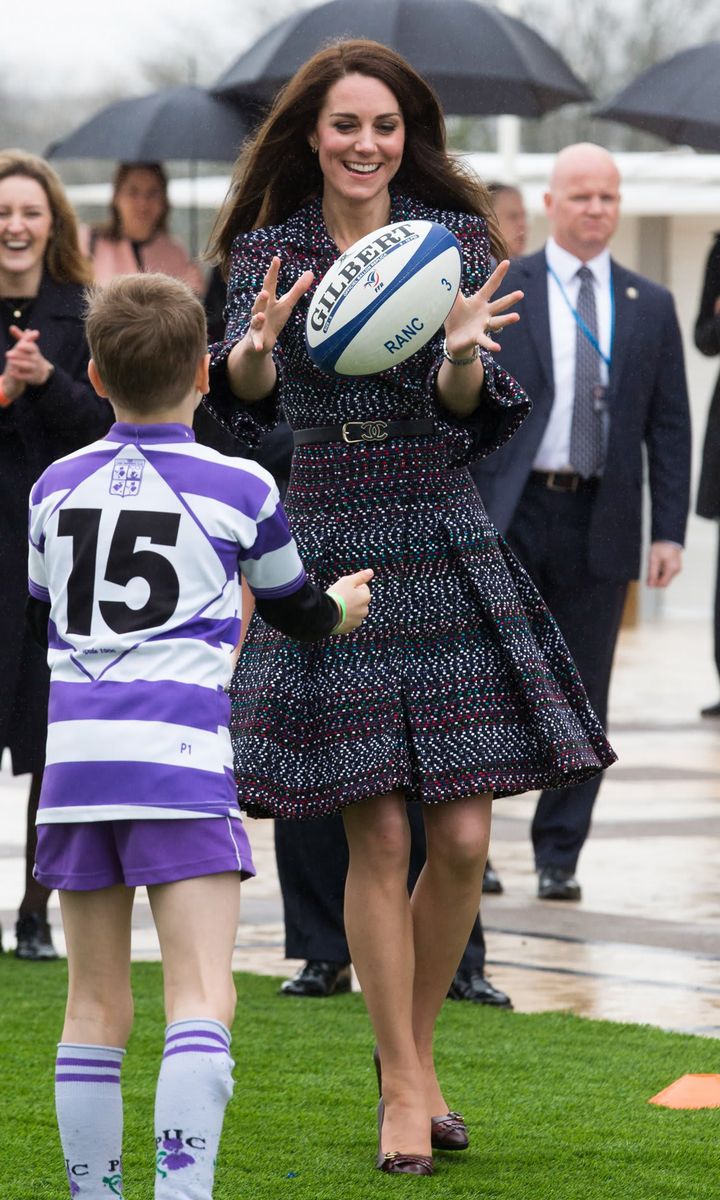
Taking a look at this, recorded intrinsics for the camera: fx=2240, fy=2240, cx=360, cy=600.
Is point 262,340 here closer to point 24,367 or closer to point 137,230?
point 24,367

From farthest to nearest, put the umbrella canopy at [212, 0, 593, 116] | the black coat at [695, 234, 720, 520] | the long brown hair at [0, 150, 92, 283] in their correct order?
the umbrella canopy at [212, 0, 593, 116]
the black coat at [695, 234, 720, 520]
the long brown hair at [0, 150, 92, 283]

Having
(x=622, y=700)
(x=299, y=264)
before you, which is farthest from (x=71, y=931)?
(x=622, y=700)

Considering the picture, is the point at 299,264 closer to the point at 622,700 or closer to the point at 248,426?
the point at 248,426

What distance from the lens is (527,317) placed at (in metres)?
7.15

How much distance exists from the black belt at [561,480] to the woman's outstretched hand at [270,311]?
299cm

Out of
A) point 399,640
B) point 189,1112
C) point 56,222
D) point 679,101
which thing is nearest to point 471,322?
point 399,640

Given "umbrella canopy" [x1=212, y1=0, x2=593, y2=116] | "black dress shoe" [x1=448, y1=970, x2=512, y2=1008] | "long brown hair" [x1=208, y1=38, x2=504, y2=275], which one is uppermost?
"umbrella canopy" [x1=212, y1=0, x2=593, y2=116]

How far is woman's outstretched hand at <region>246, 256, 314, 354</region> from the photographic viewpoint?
410 centimetres

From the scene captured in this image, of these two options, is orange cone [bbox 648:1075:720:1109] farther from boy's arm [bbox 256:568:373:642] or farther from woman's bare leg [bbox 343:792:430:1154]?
boy's arm [bbox 256:568:373:642]

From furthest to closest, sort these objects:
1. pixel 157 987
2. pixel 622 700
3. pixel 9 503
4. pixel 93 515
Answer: pixel 622 700, pixel 9 503, pixel 157 987, pixel 93 515

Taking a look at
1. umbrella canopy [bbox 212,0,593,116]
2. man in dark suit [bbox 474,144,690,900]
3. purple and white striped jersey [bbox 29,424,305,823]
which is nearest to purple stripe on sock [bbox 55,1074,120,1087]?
purple and white striped jersey [bbox 29,424,305,823]

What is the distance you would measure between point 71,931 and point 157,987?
7.79 ft

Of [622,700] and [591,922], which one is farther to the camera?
[622,700]

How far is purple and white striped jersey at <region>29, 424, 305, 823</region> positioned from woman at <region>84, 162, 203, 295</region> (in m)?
6.49
